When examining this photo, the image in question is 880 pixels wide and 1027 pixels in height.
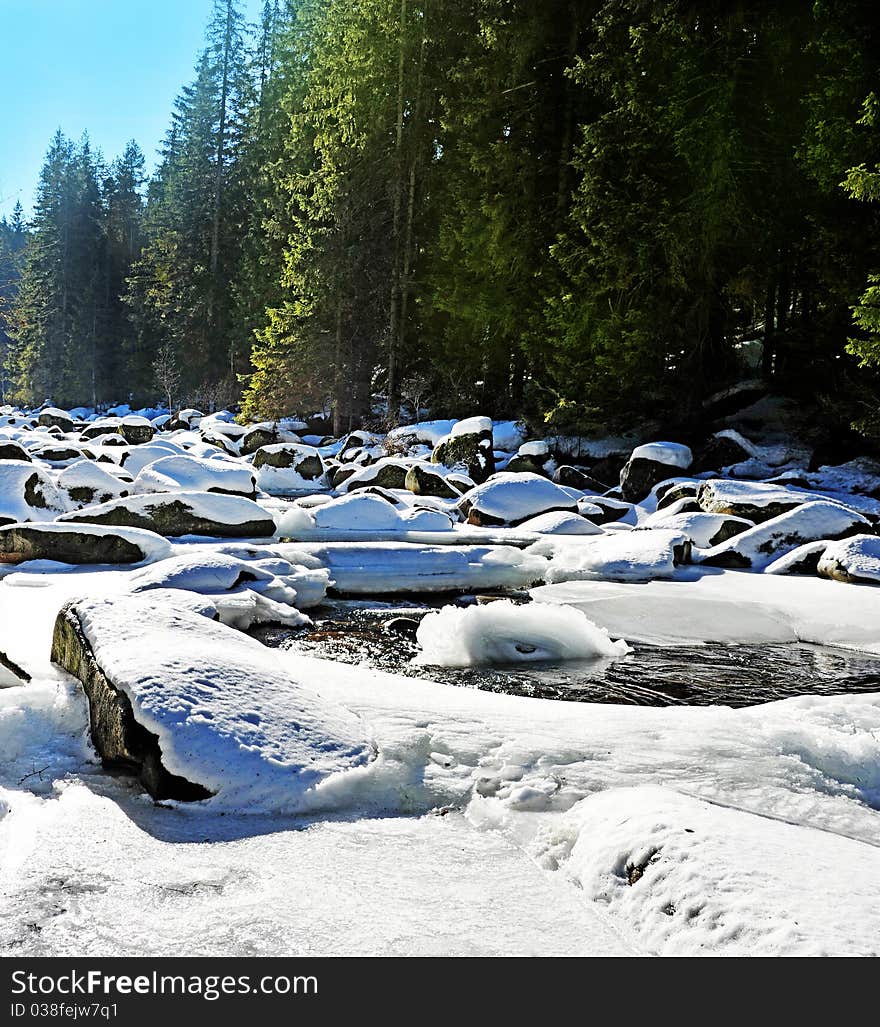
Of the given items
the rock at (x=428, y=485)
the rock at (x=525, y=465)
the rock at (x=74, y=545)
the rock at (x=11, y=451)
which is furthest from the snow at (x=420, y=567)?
the rock at (x=11, y=451)

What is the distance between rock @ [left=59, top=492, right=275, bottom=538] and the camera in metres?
9.78

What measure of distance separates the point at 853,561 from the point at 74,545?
8.19 meters

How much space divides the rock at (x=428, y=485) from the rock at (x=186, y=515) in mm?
5477

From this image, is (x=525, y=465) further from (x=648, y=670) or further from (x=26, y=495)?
(x=648, y=670)

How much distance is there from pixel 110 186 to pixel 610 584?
193ft

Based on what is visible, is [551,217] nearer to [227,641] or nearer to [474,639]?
[474,639]

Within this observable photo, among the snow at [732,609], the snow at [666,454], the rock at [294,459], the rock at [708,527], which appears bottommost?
the snow at [732,609]

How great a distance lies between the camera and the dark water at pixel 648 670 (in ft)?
16.3

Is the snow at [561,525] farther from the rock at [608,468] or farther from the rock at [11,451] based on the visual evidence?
the rock at [11,451]

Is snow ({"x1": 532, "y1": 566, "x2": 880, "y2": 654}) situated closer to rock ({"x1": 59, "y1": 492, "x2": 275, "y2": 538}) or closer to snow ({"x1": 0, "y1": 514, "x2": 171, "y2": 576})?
snow ({"x1": 0, "y1": 514, "x2": 171, "y2": 576})

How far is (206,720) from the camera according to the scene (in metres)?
3.13

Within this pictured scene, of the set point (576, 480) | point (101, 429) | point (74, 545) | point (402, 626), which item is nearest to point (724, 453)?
point (576, 480)
